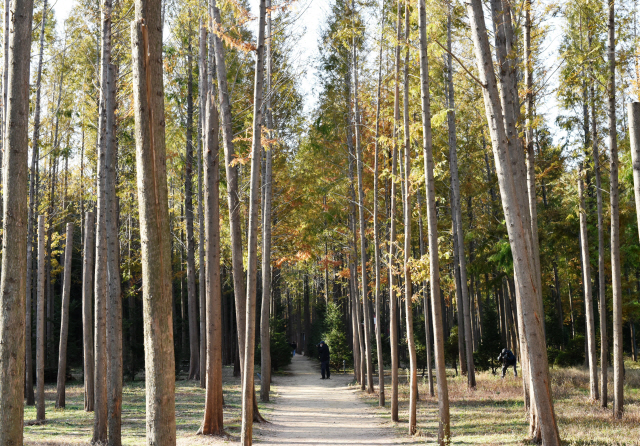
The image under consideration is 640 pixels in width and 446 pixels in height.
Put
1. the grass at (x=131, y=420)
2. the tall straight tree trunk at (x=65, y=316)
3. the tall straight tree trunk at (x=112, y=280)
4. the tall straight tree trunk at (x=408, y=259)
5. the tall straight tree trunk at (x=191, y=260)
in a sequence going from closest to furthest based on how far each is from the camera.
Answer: the tall straight tree trunk at (x=112, y=280) < the grass at (x=131, y=420) < the tall straight tree trunk at (x=408, y=259) < the tall straight tree trunk at (x=65, y=316) < the tall straight tree trunk at (x=191, y=260)

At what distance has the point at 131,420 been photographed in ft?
38.3

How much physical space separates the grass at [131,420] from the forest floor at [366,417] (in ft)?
0.05

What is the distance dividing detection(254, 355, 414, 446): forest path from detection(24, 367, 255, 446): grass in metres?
0.84

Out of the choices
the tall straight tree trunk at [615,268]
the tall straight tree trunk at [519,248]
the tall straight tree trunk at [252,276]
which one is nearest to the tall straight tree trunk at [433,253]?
the tall straight tree trunk at [519,248]

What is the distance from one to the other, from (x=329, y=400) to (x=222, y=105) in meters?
9.90

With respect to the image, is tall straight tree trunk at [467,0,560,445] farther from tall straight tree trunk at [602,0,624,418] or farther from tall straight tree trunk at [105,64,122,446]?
tall straight tree trunk at [602,0,624,418]

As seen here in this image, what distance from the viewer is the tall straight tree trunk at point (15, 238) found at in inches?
179

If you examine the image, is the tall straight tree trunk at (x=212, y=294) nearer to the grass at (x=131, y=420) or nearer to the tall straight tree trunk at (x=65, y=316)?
the grass at (x=131, y=420)

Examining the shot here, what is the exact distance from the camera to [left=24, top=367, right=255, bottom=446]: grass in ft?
29.8

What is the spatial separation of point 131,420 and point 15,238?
325 inches

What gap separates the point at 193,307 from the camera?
20938 mm

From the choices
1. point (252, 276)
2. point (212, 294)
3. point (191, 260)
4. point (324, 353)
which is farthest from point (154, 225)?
point (324, 353)

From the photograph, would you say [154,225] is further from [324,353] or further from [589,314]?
[324,353]

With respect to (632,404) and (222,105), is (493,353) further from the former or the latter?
(222,105)
